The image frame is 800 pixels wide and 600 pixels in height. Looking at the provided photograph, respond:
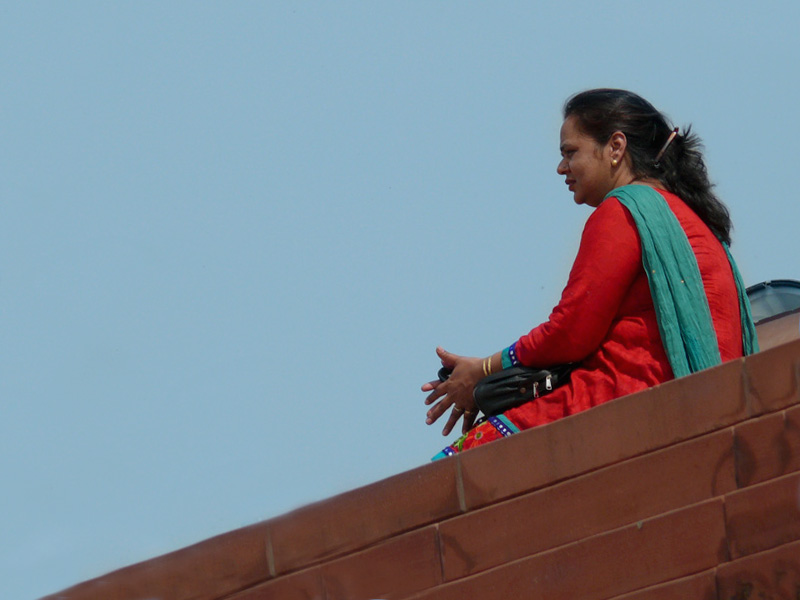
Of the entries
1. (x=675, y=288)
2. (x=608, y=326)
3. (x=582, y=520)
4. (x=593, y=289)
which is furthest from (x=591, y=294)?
(x=582, y=520)

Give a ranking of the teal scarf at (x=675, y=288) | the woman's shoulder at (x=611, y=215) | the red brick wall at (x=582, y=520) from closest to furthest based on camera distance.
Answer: the red brick wall at (x=582, y=520) → the teal scarf at (x=675, y=288) → the woman's shoulder at (x=611, y=215)

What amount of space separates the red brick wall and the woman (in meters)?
0.34

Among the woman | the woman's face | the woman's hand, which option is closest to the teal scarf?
the woman

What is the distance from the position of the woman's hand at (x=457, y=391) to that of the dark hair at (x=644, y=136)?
0.81 meters

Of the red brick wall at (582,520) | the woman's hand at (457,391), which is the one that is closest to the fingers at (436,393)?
the woman's hand at (457,391)

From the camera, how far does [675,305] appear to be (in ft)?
12.9

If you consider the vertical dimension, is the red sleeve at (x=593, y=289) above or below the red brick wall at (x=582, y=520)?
above

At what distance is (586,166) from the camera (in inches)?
172

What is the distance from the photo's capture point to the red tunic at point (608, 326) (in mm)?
3962

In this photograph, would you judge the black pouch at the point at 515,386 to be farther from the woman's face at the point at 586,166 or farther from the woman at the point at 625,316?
the woman's face at the point at 586,166

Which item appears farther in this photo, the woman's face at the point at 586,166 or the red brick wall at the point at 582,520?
the woman's face at the point at 586,166

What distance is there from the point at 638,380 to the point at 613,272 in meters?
0.31

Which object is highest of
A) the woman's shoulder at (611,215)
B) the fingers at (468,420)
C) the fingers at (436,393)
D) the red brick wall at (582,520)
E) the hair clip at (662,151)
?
the hair clip at (662,151)

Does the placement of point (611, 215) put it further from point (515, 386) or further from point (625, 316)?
point (515, 386)
